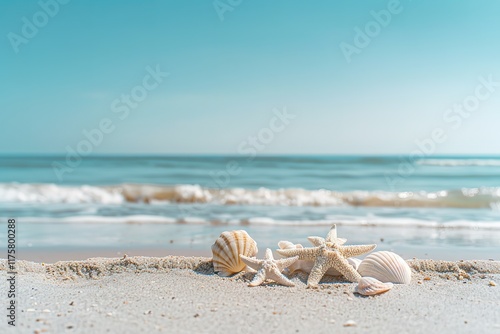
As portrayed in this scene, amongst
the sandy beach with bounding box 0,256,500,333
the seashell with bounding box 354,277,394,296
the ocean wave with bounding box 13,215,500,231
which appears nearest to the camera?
the sandy beach with bounding box 0,256,500,333

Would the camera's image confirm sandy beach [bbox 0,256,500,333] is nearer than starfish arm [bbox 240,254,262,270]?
Yes

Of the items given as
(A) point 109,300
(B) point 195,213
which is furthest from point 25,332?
(B) point 195,213

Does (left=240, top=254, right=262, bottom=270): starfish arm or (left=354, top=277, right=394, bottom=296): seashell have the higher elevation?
(left=240, top=254, right=262, bottom=270): starfish arm

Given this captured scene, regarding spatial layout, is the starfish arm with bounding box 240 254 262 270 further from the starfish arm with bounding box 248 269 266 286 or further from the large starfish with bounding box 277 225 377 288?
the large starfish with bounding box 277 225 377 288

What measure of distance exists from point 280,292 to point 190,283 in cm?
95

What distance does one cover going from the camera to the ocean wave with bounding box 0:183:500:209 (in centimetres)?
1439

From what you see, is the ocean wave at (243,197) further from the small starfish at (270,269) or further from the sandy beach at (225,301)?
the small starfish at (270,269)

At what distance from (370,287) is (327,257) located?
1.87ft

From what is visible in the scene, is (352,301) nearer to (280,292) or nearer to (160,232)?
(280,292)

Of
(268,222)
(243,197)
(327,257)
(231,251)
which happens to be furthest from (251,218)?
(327,257)

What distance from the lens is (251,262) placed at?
4.84 metres

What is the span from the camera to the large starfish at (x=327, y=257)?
471cm

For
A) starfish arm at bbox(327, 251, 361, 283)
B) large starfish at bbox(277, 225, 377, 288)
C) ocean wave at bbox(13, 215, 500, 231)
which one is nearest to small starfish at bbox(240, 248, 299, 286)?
large starfish at bbox(277, 225, 377, 288)

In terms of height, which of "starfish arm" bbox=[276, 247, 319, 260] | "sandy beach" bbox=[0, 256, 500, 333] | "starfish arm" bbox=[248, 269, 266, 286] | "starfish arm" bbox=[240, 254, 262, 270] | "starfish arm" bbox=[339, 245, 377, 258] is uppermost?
"starfish arm" bbox=[339, 245, 377, 258]
